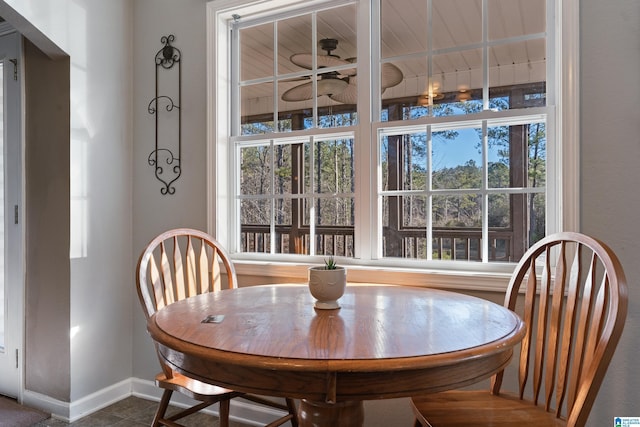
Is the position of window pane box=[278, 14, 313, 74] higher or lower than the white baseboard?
higher

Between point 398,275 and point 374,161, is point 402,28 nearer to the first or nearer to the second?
point 374,161

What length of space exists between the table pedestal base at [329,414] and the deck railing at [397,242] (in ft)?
3.37

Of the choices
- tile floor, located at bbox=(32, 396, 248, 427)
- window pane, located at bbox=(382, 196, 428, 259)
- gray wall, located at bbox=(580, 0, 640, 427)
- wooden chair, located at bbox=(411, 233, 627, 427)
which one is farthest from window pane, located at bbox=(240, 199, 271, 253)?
gray wall, located at bbox=(580, 0, 640, 427)

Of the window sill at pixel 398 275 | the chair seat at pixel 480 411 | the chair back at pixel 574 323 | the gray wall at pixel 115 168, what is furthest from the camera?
the gray wall at pixel 115 168

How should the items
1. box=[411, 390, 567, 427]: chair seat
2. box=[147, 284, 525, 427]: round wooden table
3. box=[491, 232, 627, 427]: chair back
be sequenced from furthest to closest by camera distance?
→ box=[411, 390, 567, 427]: chair seat → box=[491, 232, 627, 427]: chair back → box=[147, 284, 525, 427]: round wooden table

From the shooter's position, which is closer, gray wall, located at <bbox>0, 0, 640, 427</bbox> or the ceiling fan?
the ceiling fan

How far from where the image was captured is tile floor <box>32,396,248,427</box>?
2.36 metres

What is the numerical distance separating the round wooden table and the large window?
0.77 meters

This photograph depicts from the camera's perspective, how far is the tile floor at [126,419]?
236 cm

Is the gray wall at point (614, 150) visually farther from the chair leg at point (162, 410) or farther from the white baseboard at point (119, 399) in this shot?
the chair leg at point (162, 410)

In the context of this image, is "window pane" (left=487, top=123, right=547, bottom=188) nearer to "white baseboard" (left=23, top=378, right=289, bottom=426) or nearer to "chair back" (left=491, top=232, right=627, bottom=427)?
"chair back" (left=491, top=232, right=627, bottom=427)

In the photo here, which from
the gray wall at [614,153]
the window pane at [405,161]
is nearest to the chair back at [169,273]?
the window pane at [405,161]

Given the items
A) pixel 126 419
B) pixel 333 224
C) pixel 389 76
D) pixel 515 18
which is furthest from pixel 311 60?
pixel 126 419

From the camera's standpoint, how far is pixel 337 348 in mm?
987
